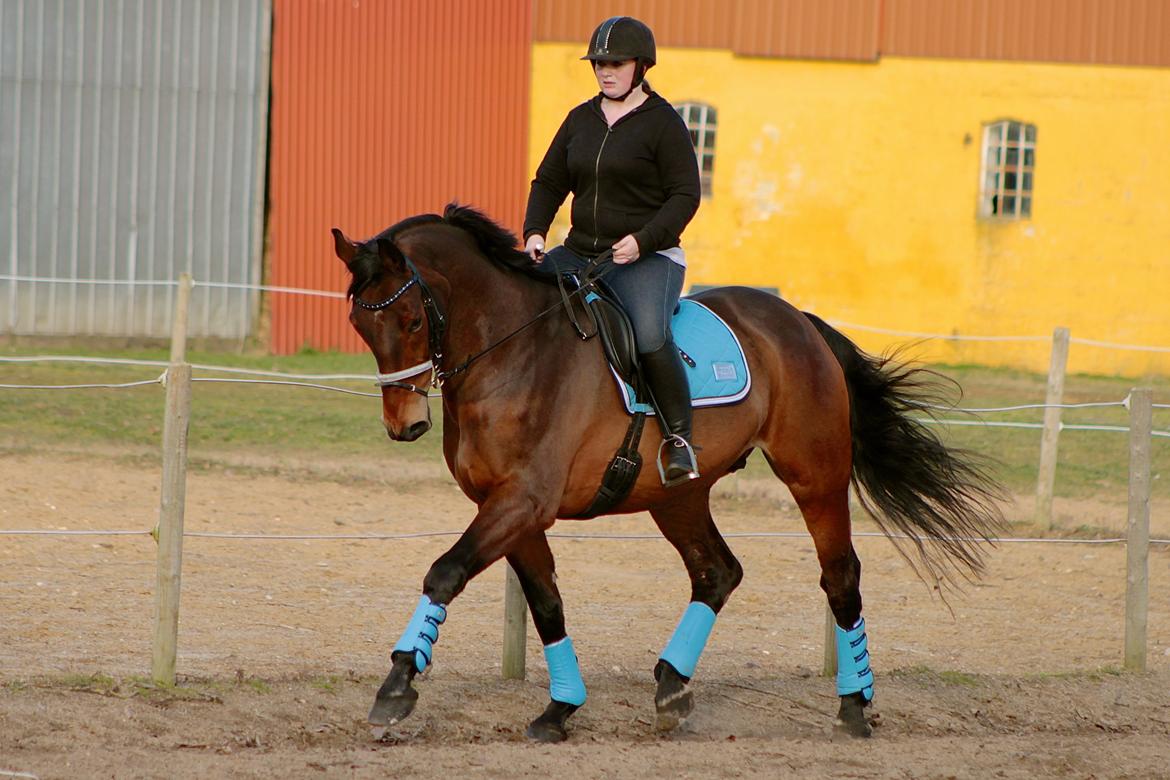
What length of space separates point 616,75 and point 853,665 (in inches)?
103

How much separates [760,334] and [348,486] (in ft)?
21.0

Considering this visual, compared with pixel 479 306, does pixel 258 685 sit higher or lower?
lower

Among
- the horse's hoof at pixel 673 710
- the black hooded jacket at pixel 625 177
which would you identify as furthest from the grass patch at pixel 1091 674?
the black hooded jacket at pixel 625 177

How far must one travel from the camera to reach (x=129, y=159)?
63.1 ft

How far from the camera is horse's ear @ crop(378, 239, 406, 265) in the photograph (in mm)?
4953

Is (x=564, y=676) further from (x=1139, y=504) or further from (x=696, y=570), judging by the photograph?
Answer: (x=1139, y=504)

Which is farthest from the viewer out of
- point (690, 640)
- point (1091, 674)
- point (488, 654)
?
point (488, 654)

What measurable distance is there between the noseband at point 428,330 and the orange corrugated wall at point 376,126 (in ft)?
48.5

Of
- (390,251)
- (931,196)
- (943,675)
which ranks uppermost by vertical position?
(931,196)

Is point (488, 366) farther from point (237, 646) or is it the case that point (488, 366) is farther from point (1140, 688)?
point (1140, 688)

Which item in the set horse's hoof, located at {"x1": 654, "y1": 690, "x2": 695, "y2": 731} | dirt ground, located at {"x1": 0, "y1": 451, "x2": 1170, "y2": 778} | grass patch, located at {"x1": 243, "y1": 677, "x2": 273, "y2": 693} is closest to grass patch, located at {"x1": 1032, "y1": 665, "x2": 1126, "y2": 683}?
dirt ground, located at {"x1": 0, "y1": 451, "x2": 1170, "y2": 778}

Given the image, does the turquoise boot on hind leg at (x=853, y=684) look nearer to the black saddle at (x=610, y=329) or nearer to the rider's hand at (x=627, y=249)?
the black saddle at (x=610, y=329)

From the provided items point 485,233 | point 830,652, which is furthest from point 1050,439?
point 485,233

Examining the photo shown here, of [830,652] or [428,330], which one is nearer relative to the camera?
[428,330]
